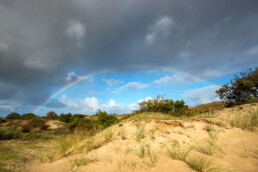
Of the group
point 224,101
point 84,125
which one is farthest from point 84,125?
point 224,101

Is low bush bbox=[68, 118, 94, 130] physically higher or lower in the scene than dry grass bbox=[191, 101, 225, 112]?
lower

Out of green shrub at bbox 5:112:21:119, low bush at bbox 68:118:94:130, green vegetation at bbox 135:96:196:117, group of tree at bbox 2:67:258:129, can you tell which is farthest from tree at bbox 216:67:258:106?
green shrub at bbox 5:112:21:119

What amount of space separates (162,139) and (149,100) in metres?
10.6

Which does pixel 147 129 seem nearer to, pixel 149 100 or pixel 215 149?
pixel 215 149

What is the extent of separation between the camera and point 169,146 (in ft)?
16.2

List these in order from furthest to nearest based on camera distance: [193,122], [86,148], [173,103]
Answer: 1. [173,103]
2. [193,122]
3. [86,148]

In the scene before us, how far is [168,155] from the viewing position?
13.9 ft

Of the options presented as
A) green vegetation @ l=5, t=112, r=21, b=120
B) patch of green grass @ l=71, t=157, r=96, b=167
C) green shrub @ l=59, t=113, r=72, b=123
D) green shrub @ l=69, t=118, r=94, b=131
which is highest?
green vegetation @ l=5, t=112, r=21, b=120

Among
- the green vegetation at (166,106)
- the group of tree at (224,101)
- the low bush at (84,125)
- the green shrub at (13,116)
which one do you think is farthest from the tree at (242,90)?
the green shrub at (13,116)

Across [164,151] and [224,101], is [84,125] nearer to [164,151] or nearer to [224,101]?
[164,151]

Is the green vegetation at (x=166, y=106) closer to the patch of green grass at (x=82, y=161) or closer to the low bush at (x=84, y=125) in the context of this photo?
the low bush at (x=84, y=125)

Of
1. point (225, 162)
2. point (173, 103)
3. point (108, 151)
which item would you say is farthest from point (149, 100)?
point (225, 162)

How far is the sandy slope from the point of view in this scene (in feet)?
11.6

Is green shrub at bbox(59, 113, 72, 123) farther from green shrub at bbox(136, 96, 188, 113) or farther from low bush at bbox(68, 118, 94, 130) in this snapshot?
green shrub at bbox(136, 96, 188, 113)
